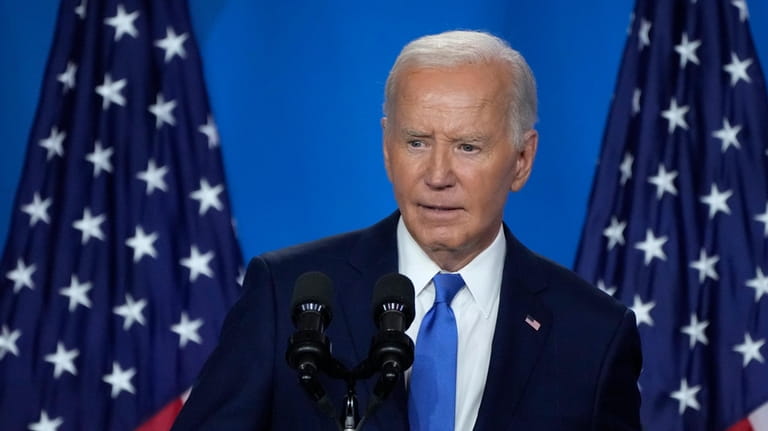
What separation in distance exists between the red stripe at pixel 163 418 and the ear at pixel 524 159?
6.03ft

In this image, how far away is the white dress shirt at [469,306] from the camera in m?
2.20

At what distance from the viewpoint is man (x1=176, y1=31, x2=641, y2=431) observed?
6.84ft

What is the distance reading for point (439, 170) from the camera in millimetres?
2160

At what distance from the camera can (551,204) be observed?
4086 mm

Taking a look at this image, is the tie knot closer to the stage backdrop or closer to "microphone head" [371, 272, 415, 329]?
"microphone head" [371, 272, 415, 329]

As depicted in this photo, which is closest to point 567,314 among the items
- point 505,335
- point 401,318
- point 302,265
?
point 505,335

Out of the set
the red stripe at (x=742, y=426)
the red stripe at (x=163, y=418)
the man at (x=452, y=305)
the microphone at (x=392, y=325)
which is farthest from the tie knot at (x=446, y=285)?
the red stripe at (x=742, y=426)

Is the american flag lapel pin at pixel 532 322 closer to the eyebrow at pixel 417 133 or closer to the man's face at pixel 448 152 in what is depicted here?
the man's face at pixel 448 152

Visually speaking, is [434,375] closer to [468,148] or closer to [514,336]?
[514,336]

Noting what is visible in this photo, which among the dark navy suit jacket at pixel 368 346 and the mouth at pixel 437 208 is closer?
the dark navy suit jacket at pixel 368 346

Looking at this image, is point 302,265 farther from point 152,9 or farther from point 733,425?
point 733,425

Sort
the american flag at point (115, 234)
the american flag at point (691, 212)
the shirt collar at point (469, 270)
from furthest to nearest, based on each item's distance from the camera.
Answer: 1. the american flag at point (691, 212)
2. the american flag at point (115, 234)
3. the shirt collar at point (469, 270)

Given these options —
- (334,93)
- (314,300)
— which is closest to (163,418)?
(334,93)

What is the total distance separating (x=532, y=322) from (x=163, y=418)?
1.92 m
